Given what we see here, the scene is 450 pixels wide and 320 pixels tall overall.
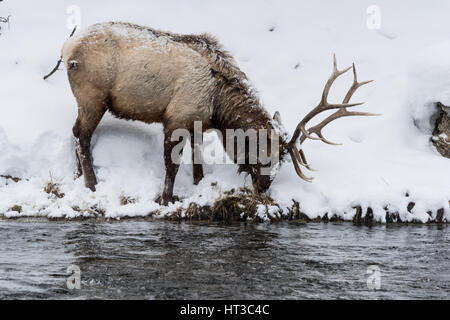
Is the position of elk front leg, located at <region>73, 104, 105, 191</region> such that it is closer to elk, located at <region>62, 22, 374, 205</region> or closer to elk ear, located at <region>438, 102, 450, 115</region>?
elk, located at <region>62, 22, 374, 205</region>

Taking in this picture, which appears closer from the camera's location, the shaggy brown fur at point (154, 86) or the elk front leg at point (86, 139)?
the shaggy brown fur at point (154, 86)

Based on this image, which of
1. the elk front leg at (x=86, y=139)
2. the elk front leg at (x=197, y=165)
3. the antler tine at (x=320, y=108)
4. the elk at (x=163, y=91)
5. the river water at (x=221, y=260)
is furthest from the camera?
the elk front leg at (x=197, y=165)

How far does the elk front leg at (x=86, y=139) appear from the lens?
841cm

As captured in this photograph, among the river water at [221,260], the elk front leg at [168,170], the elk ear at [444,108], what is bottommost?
the river water at [221,260]

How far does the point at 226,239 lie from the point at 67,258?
1.78 metres

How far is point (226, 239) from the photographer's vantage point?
6.97 m

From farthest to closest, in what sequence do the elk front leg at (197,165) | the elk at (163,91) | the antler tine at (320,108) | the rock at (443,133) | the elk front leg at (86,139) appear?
the rock at (443,133)
the elk front leg at (197,165)
the elk front leg at (86,139)
the elk at (163,91)
the antler tine at (320,108)

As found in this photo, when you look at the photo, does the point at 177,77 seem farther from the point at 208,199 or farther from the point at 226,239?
the point at 226,239

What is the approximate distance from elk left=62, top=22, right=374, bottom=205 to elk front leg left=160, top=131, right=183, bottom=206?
0.01 m

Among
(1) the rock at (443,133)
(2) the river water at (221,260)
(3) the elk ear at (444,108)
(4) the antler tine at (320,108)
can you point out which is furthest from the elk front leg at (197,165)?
(3) the elk ear at (444,108)

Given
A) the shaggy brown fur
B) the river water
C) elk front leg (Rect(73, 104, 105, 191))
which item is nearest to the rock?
the river water

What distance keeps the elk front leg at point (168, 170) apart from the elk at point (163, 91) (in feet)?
0.04

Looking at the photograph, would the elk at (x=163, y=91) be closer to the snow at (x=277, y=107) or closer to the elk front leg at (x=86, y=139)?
the elk front leg at (x=86, y=139)
